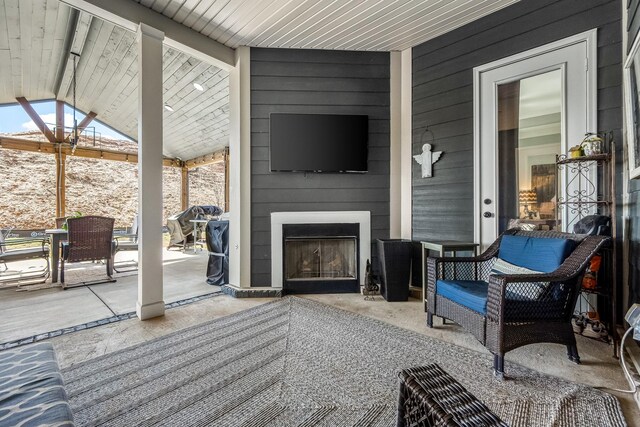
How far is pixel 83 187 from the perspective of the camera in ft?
25.6

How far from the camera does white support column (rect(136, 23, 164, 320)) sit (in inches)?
107

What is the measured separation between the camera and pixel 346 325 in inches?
102

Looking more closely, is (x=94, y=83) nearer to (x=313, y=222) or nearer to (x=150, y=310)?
(x=150, y=310)

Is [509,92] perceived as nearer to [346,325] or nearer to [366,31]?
[366,31]

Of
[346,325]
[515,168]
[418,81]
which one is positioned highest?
[418,81]

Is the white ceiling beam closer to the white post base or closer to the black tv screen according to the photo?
the black tv screen

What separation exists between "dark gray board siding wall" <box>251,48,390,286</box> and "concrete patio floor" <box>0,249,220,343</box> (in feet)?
4.15

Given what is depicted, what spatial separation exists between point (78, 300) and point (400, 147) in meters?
4.11

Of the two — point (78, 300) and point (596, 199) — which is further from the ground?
point (596, 199)

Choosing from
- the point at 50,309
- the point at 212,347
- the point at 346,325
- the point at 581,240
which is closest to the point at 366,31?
the point at 581,240

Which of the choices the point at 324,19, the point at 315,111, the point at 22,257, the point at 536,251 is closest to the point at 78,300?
the point at 22,257

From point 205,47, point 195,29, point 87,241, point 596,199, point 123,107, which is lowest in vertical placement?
point 87,241

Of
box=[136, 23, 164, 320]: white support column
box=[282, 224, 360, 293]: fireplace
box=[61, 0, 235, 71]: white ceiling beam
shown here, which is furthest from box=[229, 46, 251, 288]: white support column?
box=[136, 23, 164, 320]: white support column

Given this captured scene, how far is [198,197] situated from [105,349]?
26.4 feet
